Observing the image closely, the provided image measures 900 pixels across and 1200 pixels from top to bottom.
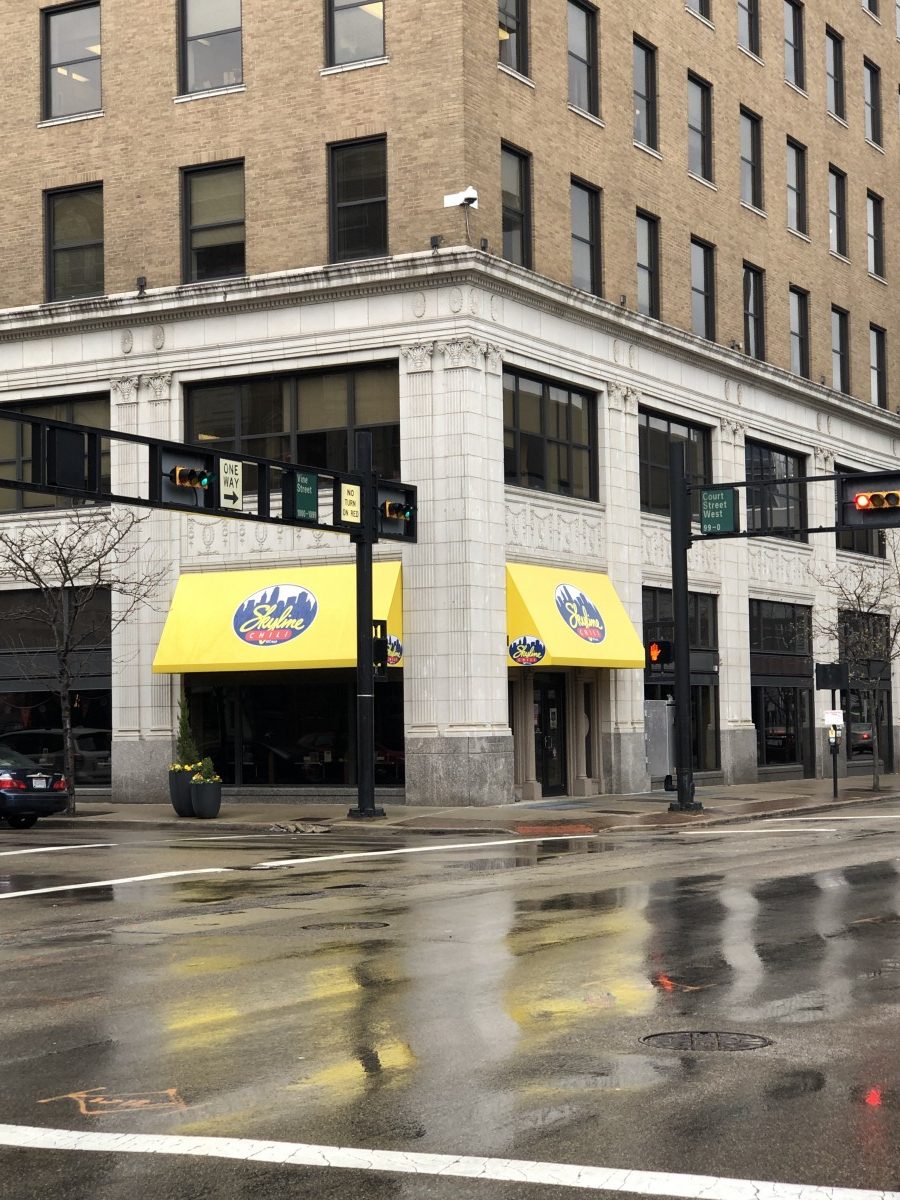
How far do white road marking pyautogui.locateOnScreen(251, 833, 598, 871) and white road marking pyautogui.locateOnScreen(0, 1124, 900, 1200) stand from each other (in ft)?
43.6

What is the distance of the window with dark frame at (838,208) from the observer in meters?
47.9

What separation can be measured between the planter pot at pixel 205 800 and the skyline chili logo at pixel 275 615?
3.60 m

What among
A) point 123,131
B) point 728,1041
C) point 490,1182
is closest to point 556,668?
point 123,131

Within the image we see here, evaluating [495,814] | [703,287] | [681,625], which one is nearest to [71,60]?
[703,287]

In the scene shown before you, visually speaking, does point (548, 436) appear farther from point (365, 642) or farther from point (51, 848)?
point (51, 848)

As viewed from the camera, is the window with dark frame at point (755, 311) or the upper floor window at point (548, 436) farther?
the window with dark frame at point (755, 311)

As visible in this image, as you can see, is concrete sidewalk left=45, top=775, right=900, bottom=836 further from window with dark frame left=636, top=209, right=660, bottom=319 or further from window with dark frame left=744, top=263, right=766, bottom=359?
window with dark frame left=744, top=263, right=766, bottom=359

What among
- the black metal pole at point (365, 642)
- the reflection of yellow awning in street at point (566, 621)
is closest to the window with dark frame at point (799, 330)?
the reflection of yellow awning in street at point (566, 621)

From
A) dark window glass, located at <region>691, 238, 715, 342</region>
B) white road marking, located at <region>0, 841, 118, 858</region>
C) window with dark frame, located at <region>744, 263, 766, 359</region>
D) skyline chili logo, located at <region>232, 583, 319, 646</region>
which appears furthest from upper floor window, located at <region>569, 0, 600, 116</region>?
white road marking, located at <region>0, 841, 118, 858</region>

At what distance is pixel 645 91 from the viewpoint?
3900 centimetres

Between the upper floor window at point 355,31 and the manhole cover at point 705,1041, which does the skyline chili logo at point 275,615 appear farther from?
the manhole cover at point 705,1041

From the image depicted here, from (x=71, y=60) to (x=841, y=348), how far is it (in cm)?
2335

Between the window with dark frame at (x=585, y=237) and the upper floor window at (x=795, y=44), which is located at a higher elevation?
the upper floor window at (x=795, y=44)

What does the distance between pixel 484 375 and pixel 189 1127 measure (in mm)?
25836
